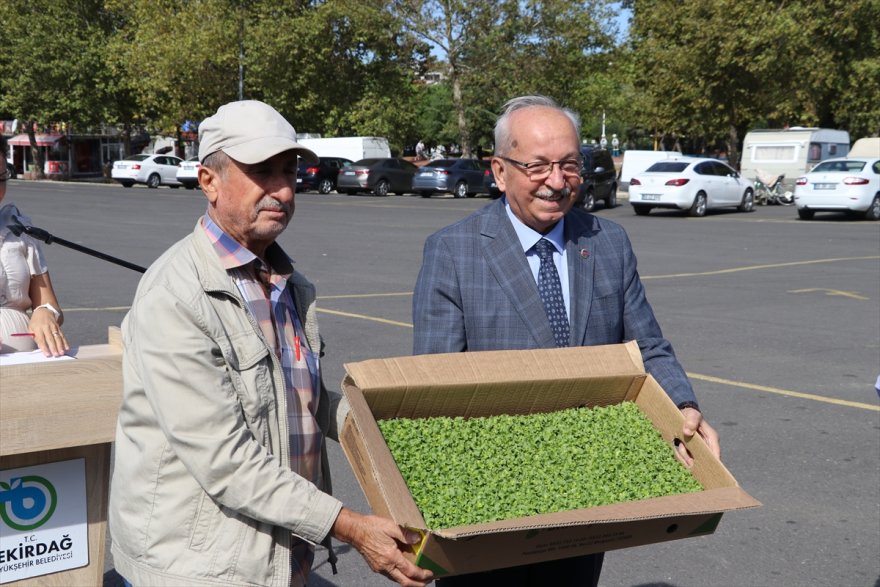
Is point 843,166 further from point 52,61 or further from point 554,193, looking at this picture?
point 52,61

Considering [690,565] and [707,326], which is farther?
[707,326]

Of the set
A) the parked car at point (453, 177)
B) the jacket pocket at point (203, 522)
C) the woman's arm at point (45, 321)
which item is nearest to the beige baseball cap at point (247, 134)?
the jacket pocket at point (203, 522)

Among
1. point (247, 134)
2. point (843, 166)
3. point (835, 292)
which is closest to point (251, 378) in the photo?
point (247, 134)

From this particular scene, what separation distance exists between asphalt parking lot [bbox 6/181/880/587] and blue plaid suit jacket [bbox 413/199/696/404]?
5.54ft

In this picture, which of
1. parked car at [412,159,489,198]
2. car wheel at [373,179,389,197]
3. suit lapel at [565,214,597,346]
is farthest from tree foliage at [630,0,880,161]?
suit lapel at [565,214,597,346]

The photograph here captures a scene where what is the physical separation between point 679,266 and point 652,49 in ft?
97.0

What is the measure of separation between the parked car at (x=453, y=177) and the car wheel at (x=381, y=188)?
5.77 feet

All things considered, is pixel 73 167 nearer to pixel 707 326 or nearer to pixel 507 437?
pixel 707 326

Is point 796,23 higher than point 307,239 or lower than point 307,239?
higher

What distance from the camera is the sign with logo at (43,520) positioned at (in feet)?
10.1

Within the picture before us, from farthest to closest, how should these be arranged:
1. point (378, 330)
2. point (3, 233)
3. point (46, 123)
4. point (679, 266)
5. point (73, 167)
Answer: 1. point (73, 167)
2. point (46, 123)
3. point (679, 266)
4. point (378, 330)
5. point (3, 233)

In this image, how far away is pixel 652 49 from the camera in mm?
42438

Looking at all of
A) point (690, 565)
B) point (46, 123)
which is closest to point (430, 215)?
point (690, 565)

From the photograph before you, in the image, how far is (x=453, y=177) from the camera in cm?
3697
